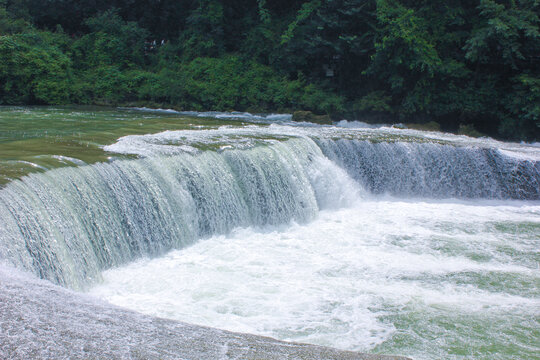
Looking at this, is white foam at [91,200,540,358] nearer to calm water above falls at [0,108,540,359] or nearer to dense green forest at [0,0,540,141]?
calm water above falls at [0,108,540,359]

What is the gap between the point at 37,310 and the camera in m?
3.35

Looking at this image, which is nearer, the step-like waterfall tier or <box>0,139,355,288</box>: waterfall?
<box>0,139,355,288</box>: waterfall

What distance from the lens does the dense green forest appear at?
15656mm

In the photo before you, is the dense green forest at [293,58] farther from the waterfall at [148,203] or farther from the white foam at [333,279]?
the white foam at [333,279]

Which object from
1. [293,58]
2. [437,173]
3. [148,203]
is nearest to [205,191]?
[148,203]

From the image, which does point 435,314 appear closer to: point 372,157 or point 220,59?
point 372,157

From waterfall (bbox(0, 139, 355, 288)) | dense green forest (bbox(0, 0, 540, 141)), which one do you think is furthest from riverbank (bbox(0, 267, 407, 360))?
dense green forest (bbox(0, 0, 540, 141))

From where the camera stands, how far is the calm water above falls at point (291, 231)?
4969mm

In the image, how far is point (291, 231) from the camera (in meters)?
8.23

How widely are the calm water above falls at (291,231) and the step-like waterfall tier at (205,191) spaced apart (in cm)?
3

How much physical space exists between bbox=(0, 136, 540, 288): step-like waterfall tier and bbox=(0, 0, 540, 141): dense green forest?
5230 mm

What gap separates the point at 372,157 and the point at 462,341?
6.77 meters

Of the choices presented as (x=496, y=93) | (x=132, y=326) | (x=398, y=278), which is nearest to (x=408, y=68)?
(x=496, y=93)

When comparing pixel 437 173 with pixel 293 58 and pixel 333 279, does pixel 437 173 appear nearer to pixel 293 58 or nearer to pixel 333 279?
pixel 333 279
